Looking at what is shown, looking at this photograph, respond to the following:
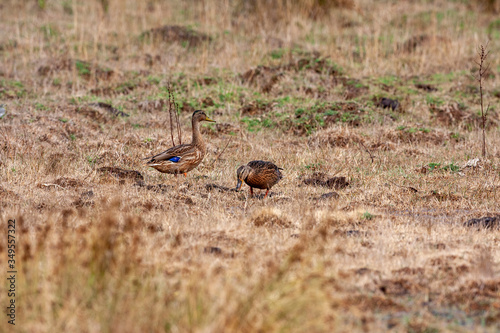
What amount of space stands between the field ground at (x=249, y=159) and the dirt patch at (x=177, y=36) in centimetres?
8

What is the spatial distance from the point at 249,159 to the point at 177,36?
8.60 m

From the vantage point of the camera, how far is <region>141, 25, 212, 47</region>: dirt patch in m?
18.2

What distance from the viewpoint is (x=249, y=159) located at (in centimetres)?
1085

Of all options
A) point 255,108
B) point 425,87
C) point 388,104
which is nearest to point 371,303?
point 255,108

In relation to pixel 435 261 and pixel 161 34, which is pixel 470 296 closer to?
pixel 435 261

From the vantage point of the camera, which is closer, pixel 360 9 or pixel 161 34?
pixel 161 34

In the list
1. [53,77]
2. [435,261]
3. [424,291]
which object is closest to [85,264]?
[424,291]

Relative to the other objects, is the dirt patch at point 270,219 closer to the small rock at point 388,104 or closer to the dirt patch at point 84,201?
the dirt patch at point 84,201

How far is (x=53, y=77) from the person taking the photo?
15.3 metres

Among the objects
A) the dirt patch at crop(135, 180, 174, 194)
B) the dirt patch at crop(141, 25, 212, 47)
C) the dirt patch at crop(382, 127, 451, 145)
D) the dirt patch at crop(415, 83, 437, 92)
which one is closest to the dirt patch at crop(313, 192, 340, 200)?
the dirt patch at crop(135, 180, 174, 194)

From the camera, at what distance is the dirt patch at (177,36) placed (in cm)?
1820

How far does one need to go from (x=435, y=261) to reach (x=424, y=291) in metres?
0.69

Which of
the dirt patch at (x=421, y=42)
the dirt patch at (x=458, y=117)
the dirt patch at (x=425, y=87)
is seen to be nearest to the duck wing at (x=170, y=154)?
the dirt patch at (x=458, y=117)

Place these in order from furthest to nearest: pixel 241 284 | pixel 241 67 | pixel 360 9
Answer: pixel 360 9
pixel 241 67
pixel 241 284
